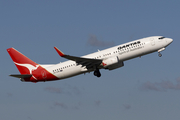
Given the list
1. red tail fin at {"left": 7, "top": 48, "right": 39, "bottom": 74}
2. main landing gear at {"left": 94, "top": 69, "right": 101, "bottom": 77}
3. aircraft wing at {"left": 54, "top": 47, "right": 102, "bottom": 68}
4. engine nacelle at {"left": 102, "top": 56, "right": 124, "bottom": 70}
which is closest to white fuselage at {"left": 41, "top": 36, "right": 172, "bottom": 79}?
engine nacelle at {"left": 102, "top": 56, "right": 124, "bottom": 70}

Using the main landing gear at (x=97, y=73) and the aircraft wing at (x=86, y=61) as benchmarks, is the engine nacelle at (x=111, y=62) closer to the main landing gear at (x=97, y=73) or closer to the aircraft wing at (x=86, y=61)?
the aircraft wing at (x=86, y=61)

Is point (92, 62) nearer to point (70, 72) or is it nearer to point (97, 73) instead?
point (97, 73)

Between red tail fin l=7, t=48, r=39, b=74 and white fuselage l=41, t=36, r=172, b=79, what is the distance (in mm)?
6750

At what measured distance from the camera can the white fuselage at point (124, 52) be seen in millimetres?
53938

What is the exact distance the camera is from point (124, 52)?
2124 inches

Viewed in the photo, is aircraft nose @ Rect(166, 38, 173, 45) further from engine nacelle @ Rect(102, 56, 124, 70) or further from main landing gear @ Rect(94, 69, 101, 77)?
main landing gear @ Rect(94, 69, 101, 77)

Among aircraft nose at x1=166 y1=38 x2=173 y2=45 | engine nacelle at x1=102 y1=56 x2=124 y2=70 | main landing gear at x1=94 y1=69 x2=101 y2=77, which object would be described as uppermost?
aircraft nose at x1=166 y1=38 x2=173 y2=45

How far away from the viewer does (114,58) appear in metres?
54.0

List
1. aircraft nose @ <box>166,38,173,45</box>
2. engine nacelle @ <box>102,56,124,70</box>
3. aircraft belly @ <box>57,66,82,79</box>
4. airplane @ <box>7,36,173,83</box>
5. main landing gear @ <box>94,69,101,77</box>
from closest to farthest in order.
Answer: engine nacelle @ <box>102,56,124,70</box>
airplane @ <box>7,36,173,83</box>
aircraft nose @ <box>166,38,173,45</box>
aircraft belly @ <box>57,66,82,79</box>
main landing gear @ <box>94,69,101,77</box>

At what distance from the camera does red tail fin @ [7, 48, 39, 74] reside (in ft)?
199

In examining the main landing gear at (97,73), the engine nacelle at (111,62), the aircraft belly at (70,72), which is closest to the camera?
the engine nacelle at (111,62)

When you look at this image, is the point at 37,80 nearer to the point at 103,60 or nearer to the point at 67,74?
the point at 67,74

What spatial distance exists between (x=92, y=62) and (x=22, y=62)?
1564 cm

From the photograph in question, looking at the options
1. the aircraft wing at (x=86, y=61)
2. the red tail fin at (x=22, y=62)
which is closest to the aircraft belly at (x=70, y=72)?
the aircraft wing at (x=86, y=61)
